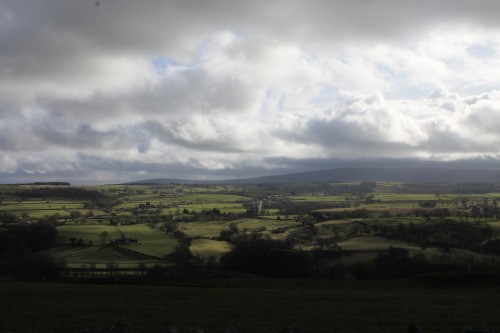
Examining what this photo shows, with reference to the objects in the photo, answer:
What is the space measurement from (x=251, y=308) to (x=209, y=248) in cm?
5862

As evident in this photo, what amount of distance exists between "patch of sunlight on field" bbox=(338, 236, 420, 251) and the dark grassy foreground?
42272 millimetres

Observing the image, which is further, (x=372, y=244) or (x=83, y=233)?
(x=83, y=233)

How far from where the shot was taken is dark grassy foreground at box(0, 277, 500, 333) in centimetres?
2739

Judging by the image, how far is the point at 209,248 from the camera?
91562 millimetres

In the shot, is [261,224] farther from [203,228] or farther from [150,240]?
[150,240]

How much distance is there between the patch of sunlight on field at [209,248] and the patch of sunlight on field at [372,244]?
27867 mm

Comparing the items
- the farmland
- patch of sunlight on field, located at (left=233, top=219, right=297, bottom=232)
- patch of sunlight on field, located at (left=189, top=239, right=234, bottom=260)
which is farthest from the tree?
patch of sunlight on field, located at (left=233, top=219, right=297, bottom=232)

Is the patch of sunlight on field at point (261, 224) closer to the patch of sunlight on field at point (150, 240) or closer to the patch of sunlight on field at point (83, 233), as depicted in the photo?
the patch of sunlight on field at point (150, 240)

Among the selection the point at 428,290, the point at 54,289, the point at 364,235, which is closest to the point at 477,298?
the point at 428,290

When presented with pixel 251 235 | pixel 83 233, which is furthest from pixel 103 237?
pixel 251 235

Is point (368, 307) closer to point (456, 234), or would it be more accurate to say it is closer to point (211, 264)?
point (211, 264)

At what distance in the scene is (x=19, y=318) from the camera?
96.0 feet

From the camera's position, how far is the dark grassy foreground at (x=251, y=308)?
27391 mm

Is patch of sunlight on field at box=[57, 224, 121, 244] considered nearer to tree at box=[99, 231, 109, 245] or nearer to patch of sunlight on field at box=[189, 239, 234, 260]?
tree at box=[99, 231, 109, 245]
